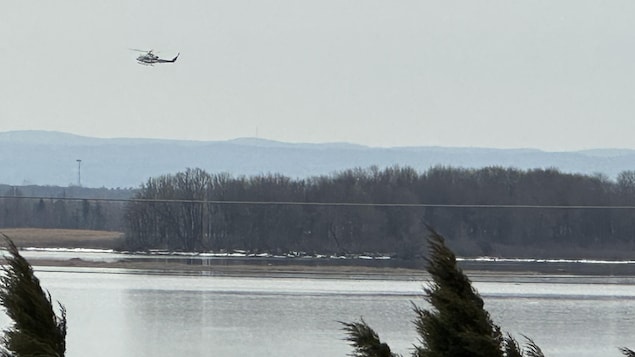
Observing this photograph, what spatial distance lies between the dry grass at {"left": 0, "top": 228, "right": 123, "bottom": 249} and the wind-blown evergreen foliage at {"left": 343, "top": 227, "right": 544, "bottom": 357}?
39.1 metres

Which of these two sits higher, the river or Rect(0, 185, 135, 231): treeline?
Rect(0, 185, 135, 231): treeline

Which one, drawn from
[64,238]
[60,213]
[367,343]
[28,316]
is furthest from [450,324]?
[60,213]

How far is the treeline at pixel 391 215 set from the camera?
148ft

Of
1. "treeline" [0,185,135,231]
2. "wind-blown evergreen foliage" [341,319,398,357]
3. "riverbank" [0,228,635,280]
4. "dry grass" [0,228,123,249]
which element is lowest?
"wind-blown evergreen foliage" [341,319,398,357]

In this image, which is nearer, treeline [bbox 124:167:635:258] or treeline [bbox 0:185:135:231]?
treeline [bbox 124:167:635:258]

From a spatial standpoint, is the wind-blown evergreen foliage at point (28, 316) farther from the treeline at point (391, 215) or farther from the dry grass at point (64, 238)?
the dry grass at point (64, 238)

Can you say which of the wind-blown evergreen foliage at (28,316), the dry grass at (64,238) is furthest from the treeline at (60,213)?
the wind-blown evergreen foliage at (28,316)

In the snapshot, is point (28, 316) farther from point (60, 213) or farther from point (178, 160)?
point (178, 160)

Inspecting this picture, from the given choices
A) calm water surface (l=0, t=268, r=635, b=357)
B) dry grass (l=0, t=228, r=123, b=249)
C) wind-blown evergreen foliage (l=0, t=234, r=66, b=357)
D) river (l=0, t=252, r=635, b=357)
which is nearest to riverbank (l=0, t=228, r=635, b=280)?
dry grass (l=0, t=228, r=123, b=249)

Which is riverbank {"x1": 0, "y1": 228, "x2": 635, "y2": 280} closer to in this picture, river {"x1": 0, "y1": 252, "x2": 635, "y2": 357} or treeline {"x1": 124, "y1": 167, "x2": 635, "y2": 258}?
treeline {"x1": 124, "y1": 167, "x2": 635, "y2": 258}

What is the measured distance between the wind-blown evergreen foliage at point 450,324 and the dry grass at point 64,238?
39075 mm

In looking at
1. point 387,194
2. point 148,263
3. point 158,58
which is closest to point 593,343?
point 158,58

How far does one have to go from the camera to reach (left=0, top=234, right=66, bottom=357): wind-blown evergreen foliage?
816 cm

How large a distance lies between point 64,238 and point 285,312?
23981 millimetres
